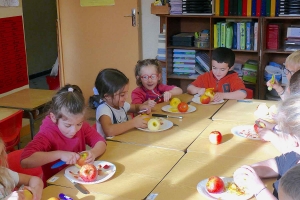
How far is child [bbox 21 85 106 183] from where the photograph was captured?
2.01 metres

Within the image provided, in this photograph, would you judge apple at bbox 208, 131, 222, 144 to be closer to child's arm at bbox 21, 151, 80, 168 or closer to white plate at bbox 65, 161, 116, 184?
white plate at bbox 65, 161, 116, 184

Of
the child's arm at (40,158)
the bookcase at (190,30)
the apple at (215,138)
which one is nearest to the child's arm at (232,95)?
the apple at (215,138)

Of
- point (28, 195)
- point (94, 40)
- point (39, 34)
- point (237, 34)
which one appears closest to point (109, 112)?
point (28, 195)

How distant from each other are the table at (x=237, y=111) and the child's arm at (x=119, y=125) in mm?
501

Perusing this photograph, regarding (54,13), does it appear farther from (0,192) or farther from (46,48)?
(0,192)

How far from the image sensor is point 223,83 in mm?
3498

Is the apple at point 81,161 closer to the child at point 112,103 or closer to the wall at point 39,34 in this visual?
the child at point 112,103

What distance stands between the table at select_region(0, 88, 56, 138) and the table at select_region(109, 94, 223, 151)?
1.23m

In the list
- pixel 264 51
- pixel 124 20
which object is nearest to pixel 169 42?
pixel 124 20

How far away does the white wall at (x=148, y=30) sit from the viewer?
16.6 feet

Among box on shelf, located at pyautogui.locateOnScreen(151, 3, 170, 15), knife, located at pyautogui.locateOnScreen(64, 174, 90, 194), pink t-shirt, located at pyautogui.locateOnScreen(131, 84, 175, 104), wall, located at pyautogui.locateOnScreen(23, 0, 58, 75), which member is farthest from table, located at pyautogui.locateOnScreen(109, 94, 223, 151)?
wall, located at pyautogui.locateOnScreen(23, 0, 58, 75)

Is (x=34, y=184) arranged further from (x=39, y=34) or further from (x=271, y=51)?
(x=39, y=34)

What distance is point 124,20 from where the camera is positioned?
5.09 metres

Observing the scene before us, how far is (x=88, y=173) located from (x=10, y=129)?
1.38 m
